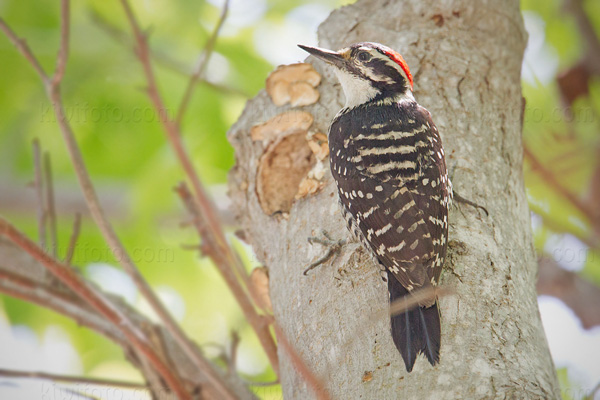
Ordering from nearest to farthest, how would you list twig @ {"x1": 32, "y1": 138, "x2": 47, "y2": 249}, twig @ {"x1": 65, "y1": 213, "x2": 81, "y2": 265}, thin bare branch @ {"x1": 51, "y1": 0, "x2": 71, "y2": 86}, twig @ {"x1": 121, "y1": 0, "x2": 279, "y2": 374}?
1. twig @ {"x1": 121, "y1": 0, "x2": 279, "y2": 374}
2. thin bare branch @ {"x1": 51, "y1": 0, "x2": 71, "y2": 86}
3. twig @ {"x1": 65, "y1": 213, "x2": 81, "y2": 265}
4. twig @ {"x1": 32, "y1": 138, "x2": 47, "y2": 249}

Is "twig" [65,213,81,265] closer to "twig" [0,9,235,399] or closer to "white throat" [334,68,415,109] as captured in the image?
"twig" [0,9,235,399]

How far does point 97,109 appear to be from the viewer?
14.7 feet

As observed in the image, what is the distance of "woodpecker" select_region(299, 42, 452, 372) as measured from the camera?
230 cm

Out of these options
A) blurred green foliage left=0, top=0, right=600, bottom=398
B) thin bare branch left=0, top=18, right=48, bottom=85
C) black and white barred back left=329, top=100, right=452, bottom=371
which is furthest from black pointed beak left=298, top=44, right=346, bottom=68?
thin bare branch left=0, top=18, right=48, bottom=85

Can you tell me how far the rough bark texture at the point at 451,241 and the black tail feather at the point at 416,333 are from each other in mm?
30

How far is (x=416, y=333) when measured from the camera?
6.58ft

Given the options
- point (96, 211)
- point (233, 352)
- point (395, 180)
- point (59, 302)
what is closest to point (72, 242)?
A: point (96, 211)

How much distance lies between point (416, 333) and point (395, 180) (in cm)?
84

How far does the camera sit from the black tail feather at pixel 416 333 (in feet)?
6.67

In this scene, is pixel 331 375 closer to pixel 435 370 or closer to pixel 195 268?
pixel 435 370

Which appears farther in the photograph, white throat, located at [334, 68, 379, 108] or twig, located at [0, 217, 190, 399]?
white throat, located at [334, 68, 379, 108]

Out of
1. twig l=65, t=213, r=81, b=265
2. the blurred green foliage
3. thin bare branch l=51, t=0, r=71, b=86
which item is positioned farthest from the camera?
the blurred green foliage

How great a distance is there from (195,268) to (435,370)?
266 cm

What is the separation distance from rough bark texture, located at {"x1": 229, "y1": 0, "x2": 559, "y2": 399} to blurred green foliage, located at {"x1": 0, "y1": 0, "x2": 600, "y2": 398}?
2.23 ft
